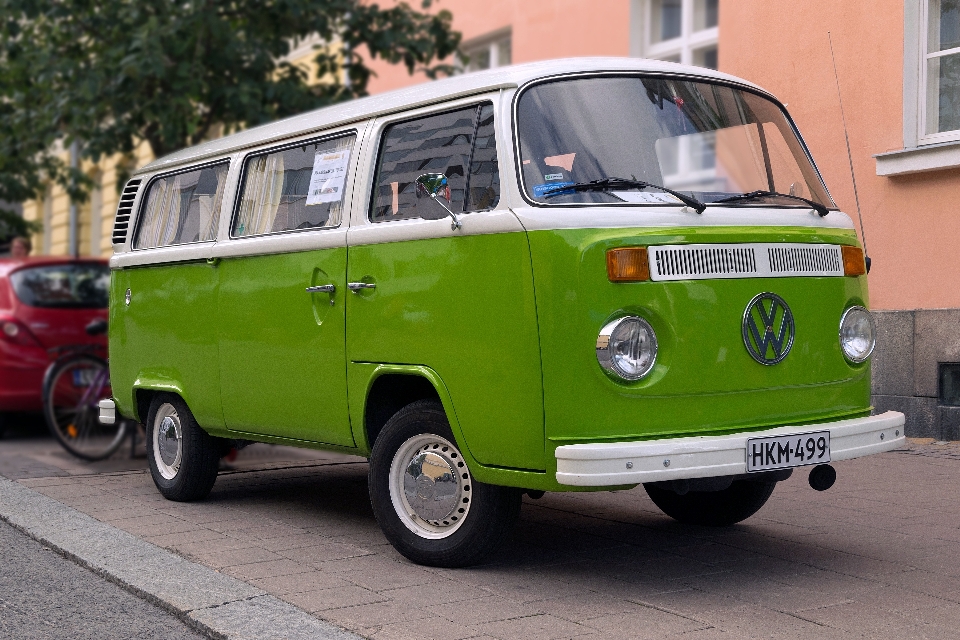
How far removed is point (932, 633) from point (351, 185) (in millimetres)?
3316

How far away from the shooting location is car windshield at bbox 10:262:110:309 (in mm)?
12039

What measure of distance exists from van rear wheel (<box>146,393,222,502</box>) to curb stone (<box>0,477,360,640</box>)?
648mm

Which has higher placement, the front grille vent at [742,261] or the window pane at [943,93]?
the window pane at [943,93]

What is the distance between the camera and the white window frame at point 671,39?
522 inches

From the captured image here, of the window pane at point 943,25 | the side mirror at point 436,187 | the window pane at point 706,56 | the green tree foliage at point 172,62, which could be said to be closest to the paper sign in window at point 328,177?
the side mirror at point 436,187

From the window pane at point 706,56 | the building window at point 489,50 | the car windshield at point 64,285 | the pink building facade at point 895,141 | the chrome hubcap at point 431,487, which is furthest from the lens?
the building window at point 489,50

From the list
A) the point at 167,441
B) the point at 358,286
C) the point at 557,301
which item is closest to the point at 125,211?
the point at 167,441

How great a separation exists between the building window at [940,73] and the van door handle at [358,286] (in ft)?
18.6

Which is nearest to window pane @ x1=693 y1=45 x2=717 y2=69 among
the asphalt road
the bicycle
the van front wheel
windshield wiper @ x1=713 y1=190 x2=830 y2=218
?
the bicycle

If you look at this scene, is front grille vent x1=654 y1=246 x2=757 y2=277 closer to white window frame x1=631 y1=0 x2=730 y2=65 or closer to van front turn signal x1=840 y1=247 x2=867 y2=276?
van front turn signal x1=840 y1=247 x2=867 y2=276

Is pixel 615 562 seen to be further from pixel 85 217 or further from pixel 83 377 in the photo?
pixel 85 217

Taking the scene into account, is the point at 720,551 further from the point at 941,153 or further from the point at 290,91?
the point at 290,91

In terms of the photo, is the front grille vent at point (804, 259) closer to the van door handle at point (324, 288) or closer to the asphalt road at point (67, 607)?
the van door handle at point (324, 288)

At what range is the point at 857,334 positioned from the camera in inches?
227
